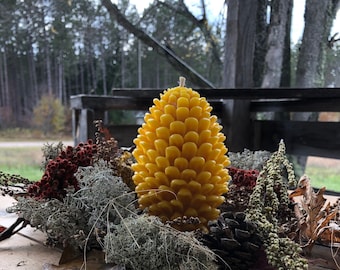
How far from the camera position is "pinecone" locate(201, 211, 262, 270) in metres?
0.35

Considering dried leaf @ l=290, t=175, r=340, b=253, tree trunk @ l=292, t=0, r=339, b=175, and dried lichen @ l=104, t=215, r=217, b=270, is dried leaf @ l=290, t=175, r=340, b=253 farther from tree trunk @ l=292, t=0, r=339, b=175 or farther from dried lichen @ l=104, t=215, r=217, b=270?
tree trunk @ l=292, t=0, r=339, b=175

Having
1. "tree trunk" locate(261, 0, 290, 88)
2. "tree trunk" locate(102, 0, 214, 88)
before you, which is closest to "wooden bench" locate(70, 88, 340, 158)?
"tree trunk" locate(102, 0, 214, 88)

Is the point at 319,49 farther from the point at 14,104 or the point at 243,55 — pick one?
the point at 14,104

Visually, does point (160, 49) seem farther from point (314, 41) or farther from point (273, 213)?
point (273, 213)

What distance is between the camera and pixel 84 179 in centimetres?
41

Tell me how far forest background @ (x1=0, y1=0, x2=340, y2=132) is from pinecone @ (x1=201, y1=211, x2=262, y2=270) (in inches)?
69.3

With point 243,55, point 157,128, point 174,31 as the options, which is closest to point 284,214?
point 157,128

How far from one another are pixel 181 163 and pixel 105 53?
2026 mm

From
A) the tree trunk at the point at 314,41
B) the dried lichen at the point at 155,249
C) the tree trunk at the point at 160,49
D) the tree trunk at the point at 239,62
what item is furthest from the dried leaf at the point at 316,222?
the tree trunk at the point at 314,41

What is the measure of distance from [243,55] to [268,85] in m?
0.85

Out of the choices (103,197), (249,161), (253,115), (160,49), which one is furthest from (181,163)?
(160,49)

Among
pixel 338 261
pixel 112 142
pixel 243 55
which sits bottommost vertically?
pixel 338 261

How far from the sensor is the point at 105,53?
2314 mm

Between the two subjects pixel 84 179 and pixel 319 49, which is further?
pixel 319 49
